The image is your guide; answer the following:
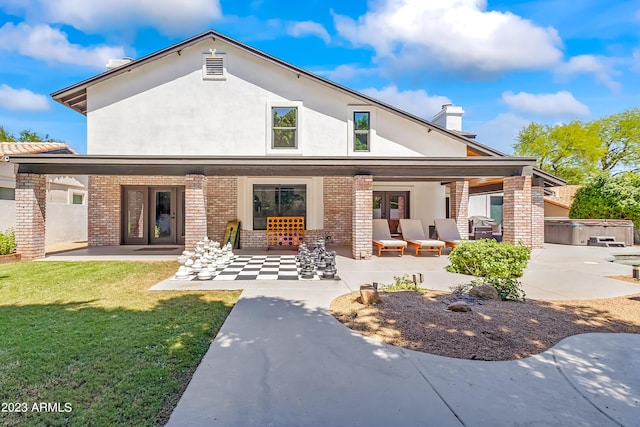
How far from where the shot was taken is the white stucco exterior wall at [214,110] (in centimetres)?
1271

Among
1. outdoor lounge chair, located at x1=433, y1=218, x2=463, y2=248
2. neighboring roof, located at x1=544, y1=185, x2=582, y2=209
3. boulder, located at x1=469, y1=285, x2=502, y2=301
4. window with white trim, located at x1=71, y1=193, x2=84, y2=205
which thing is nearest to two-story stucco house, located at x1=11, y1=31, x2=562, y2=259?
outdoor lounge chair, located at x1=433, y1=218, x2=463, y2=248

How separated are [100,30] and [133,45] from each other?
6.09 feet

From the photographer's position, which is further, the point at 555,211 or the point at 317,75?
the point at 555,211

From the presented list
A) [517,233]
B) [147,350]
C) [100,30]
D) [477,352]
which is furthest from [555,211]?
[100,30]

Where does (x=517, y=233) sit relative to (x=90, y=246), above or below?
above

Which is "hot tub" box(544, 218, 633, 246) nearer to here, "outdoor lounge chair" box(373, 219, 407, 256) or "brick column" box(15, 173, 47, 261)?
"outdoor lounge chair" box(373, 219, 407, 256)

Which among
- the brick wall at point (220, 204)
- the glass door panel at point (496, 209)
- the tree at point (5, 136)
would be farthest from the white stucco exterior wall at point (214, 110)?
the tree at point (5, 136)

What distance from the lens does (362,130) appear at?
13.4 metres

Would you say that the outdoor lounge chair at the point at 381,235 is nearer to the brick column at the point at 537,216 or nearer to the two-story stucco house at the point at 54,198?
the brick column at the point at 537,216

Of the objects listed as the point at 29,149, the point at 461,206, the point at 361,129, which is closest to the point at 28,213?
the point at 29,149

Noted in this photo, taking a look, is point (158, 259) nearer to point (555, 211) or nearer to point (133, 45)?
point (133, 45)

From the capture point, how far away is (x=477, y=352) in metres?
3.73

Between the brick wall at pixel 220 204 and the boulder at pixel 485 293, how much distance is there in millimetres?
10396

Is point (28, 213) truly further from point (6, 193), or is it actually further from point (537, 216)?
point (537, 216)
